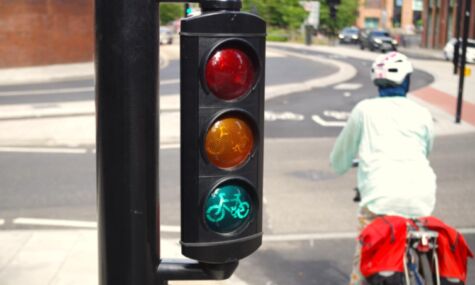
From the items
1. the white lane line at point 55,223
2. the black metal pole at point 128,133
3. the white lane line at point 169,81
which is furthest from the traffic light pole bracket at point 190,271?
the white lane line at point 169,81

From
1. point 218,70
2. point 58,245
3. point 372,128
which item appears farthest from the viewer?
point 58,245

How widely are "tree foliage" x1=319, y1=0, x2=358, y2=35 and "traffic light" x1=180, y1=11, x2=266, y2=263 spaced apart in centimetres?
7735

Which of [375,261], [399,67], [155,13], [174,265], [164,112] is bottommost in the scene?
[164,112]

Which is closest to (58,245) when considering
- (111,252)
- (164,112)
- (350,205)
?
(350,205)

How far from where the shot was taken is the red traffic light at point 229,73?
6.32ft

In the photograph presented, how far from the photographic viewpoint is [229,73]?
1.93m

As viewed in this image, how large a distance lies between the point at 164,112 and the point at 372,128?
40.7 feet

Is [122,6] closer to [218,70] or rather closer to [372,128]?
[218,70]

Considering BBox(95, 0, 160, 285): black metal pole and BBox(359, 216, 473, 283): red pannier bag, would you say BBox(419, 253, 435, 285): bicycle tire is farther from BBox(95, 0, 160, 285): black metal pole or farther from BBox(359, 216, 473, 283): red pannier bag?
BBox(95, 0, 160, 285): black metal pole

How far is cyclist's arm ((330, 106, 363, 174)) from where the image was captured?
422 centimetres

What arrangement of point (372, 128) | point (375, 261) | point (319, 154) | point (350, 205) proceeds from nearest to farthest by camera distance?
point (375, 261) → point (372, 128) → point (350, 205) → point (319, 154)

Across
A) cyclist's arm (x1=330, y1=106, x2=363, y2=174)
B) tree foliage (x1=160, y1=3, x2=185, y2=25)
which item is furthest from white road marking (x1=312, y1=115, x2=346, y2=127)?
tree foliage (x1=160, y1=3, x2=185, y2=25)

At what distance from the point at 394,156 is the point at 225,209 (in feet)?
7.24

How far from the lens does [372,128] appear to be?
4.10 meters
